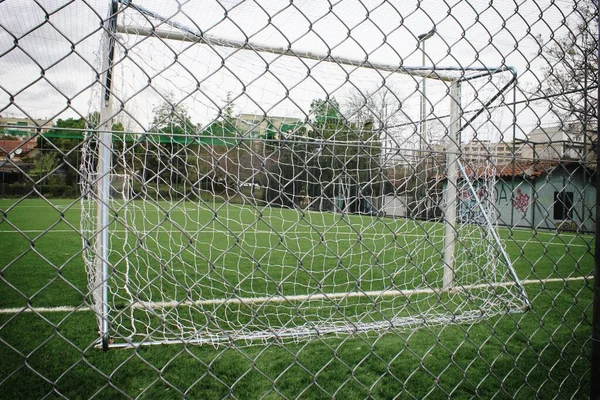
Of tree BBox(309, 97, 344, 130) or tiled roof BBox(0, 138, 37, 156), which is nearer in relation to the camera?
tiled roof BBox(0, 138, 37, 156)

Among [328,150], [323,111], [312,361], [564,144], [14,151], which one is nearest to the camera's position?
[14,151]

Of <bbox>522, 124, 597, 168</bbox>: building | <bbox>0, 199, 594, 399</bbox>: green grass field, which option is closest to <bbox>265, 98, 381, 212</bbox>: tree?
<bbox>0, 199, 594, 399</bbox>: green grass field

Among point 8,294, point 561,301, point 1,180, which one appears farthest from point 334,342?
point 1,180

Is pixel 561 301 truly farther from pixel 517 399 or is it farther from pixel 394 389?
pixel 394 389

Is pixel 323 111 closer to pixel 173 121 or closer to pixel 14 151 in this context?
pixel 173 121

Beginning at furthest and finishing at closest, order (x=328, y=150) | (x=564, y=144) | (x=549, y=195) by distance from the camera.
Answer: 1. (x=549, y=195)
2. (x=564, y=144)
3. (x=328, y=150)

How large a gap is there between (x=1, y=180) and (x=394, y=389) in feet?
82.5

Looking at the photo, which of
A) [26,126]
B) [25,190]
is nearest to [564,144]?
[26,126]

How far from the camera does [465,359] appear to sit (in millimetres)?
2666

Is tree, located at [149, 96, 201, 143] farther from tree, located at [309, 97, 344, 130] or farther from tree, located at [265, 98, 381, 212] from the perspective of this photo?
tree, located at [309, 97, 344, 130]

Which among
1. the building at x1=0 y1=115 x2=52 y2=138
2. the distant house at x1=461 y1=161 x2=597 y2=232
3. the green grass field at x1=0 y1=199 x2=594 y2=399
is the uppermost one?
the building at x1=0 y1=115 x2=52 y2=138

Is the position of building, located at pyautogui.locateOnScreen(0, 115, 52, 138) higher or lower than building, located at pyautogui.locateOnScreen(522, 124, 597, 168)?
lower

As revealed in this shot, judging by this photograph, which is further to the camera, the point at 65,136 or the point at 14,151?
the point at 65,136

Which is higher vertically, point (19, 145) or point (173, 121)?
point (173, 121)
